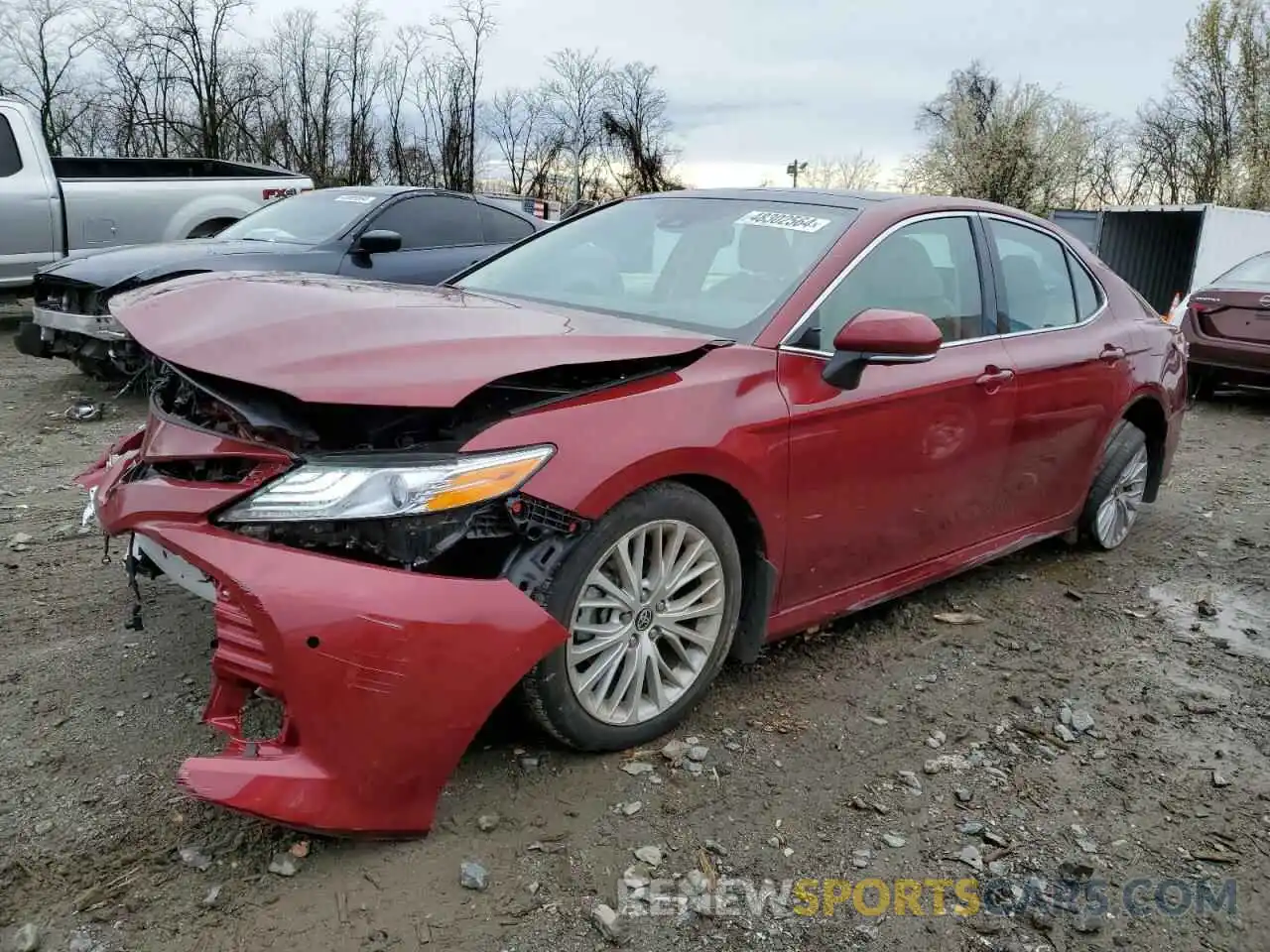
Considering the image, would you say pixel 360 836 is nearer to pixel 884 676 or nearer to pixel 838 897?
pixel 838 897

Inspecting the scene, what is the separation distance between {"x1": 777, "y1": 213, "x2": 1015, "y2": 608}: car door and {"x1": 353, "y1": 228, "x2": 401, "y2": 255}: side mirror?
4.07 meters

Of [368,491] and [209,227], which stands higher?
[209,227]

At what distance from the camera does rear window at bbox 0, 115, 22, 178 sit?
359 inches

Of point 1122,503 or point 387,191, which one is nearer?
point 1122,503

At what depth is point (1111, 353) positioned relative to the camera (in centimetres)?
426

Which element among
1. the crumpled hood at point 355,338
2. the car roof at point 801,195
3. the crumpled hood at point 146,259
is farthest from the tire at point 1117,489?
the crumpled hood at point 146,259

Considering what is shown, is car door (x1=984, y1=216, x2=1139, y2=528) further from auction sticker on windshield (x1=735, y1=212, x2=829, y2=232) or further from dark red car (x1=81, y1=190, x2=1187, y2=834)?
auction sticker on windshield (x1=735, y1=212, x2=829, y2=232)

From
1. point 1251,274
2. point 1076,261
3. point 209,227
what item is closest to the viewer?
point 1076,261

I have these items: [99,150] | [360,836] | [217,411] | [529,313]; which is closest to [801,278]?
[529,313]

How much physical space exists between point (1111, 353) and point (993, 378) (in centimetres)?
102

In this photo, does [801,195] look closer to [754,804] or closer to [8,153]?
[754,804]

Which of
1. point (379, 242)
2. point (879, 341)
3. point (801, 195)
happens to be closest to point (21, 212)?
point (379, 242)

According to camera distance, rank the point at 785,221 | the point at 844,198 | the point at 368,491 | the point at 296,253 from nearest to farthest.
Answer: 1. the point at 368,491
2. the point at 785,221
3. the point at 844,198
4. the point at 296,253

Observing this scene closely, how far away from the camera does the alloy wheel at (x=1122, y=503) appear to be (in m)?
4.59
